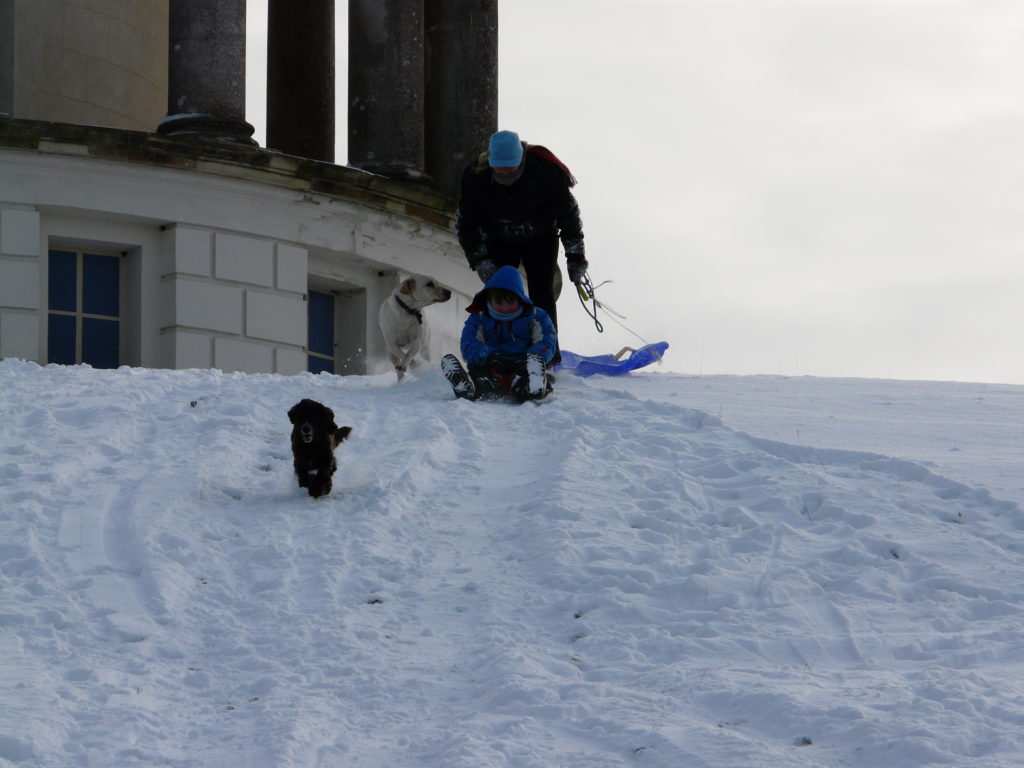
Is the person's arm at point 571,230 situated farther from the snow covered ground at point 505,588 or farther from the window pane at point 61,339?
the window pane at point 61,339

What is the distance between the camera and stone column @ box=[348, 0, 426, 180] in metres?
23.0

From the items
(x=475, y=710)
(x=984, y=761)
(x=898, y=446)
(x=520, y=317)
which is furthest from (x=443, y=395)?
(x=984, y=761)

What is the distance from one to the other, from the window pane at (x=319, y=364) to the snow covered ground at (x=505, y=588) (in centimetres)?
902

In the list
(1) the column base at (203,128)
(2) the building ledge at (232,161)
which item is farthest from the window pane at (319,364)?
(1) the column base at (203,128)

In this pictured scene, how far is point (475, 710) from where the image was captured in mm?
6449

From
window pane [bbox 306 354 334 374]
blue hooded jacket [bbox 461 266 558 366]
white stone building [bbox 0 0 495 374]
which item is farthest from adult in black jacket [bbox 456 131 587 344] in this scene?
window pane [bbox 306 354 334 374]

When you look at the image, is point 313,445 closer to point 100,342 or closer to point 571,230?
point 571,230

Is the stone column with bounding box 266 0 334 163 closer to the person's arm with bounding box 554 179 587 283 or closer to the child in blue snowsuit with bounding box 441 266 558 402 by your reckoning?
the person's arm with bounding box 554 179 587 283

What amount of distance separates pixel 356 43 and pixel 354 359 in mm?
4746

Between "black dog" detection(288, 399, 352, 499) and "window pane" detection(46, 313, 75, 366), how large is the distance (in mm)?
10439

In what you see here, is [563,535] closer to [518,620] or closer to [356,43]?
[518,620]

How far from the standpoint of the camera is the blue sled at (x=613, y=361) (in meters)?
15.1

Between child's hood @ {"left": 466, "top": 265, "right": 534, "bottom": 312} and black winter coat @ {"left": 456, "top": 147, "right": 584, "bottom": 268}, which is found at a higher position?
black winter coat @ {"left": 456, "top": 147, "right": 584, "bottom": 268}

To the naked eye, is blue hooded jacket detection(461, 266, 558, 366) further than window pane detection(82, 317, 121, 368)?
No
